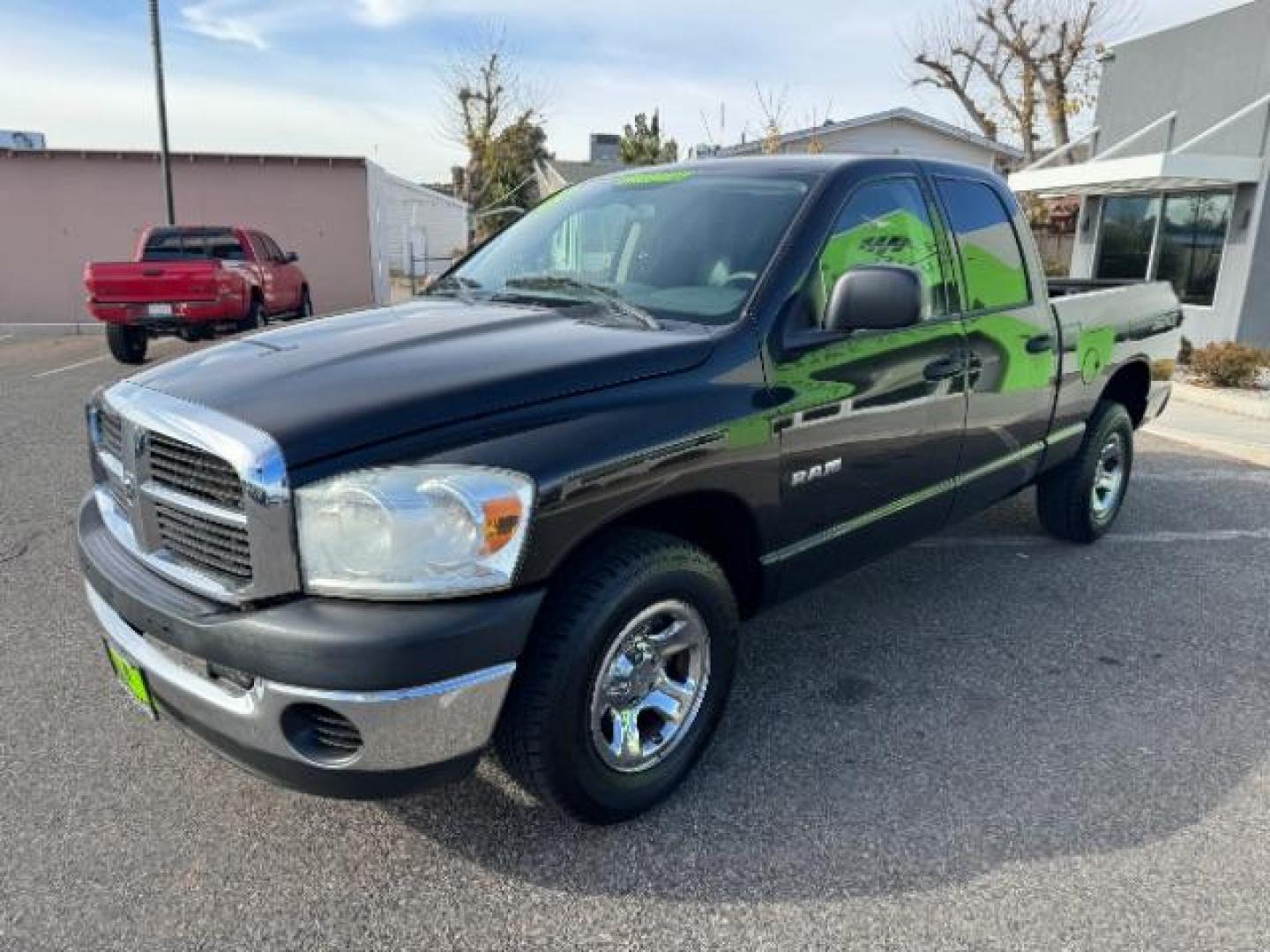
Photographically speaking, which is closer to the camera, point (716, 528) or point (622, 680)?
point (622, 680)

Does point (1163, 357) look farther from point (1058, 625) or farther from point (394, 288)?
point (394, 288)

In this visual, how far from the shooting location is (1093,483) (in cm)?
490

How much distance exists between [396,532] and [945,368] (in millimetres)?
2304

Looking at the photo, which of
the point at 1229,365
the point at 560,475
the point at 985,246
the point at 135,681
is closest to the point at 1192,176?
the point at 1229,365

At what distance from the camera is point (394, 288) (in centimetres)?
2647

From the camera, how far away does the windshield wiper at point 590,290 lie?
116 inches

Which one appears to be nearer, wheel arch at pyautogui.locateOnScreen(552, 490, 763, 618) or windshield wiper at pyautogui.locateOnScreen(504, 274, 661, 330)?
wheel arch at pyautogui.locateOnScreen(552, 490, 763, 618)

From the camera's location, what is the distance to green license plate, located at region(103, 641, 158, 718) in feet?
7.90

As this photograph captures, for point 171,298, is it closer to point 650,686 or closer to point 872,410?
point 872,410

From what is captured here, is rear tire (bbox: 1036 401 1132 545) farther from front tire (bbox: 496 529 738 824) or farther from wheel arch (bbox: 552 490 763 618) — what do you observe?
front tire (bbox: 496 529 738 824)

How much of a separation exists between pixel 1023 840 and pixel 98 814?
2.67 meters

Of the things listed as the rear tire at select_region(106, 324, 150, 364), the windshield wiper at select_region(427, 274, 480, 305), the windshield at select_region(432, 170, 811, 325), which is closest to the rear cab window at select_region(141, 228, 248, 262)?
the rear tire at select_region(106, 324, 150, 364)

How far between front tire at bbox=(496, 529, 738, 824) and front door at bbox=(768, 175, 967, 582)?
434 millimetres

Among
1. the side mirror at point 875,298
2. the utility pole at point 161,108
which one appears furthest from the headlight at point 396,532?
the utility pole at point 161,108
